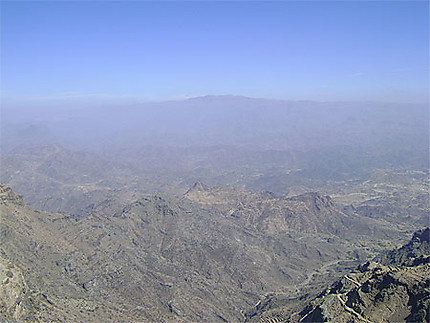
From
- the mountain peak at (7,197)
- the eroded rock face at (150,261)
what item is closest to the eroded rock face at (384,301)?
the eroded rock face at (150,261)

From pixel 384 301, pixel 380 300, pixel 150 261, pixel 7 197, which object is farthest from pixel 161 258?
pixel 384 301

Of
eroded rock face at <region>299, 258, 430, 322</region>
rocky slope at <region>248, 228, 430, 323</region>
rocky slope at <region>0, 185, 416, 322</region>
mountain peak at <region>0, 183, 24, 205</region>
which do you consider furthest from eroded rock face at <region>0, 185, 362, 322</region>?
eroded rock face at <region>299, 258, 430, 322</region>

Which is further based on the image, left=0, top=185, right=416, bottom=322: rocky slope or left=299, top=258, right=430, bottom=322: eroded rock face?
left=0, top=185, right=416, bottom=322: rocky slope

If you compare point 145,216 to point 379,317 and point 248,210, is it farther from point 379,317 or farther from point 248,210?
point 379,317

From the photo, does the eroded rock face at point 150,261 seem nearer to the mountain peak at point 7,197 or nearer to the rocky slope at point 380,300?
the mountain peak at point 7,197

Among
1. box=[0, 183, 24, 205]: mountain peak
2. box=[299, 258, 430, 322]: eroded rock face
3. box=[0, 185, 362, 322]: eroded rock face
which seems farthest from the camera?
box=[0, 183, 24, 205]: mountain peak

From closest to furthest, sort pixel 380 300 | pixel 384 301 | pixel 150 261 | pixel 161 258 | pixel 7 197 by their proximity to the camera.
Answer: pixel 384 301 < pixel 380 300 < pixel 7 197 < pixel 150 261 < pixel 161 258

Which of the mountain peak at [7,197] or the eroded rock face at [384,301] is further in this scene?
the mountain peak at [7,197]

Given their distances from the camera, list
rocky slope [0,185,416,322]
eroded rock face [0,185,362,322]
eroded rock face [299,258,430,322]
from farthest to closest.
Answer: eroded rock face [0,185,362,322] → rocky slope [0,185,416,322] → eroded rock face [299,258,430,322]

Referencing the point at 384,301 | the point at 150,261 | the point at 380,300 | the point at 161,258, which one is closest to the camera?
the point at 384,301

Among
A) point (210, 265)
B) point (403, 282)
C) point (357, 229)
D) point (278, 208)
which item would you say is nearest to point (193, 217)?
point (210, 265)

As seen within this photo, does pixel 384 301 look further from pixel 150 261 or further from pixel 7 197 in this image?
pixel 7 197

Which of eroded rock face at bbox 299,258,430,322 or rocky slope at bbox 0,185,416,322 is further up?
eroded rock face at bbox 299,258,430,322

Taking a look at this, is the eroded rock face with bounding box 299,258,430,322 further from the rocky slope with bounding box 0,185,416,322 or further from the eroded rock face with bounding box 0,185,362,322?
the eroded rock face with bounding box 0,185,362,322
